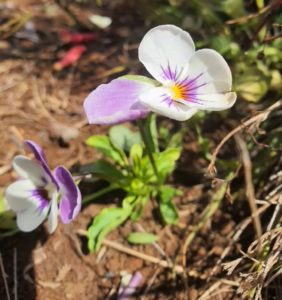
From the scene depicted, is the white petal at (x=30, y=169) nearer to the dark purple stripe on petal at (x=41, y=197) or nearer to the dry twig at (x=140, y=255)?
the dark purple stripe on petal at (x=41, y=197)

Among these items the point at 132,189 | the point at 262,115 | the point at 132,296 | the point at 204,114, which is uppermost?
the point at 262,115

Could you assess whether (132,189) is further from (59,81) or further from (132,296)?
(59,81)

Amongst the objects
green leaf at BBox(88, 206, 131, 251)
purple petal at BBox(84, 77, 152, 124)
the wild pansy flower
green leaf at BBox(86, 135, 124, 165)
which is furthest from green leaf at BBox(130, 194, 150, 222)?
purple petal at BBox(84, 77, 152, 124)

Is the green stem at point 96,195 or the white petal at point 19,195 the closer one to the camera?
the white petal at point 19,195

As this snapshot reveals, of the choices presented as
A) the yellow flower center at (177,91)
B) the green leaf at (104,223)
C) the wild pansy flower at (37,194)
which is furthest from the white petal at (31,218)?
the yellow flower center at (177,91)

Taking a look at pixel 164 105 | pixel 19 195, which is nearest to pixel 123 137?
pixel 19 195

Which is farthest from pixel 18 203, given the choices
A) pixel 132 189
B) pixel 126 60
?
pixel 126 60

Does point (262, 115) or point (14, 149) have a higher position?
point (262, 115)
